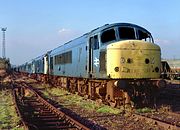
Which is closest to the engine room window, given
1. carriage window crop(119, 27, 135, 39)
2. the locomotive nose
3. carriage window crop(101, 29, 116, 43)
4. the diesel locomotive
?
the diesel locomotive

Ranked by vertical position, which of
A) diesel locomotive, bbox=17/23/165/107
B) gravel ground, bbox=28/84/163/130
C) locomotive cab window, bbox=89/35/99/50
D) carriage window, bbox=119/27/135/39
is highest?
carriage window, bbox=119/27/135/39

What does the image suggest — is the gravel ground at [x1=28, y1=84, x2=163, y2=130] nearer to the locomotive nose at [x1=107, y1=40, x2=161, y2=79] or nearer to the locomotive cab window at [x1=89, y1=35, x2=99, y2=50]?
the locomotive nose at [x1=107, y1=40, x2=161, y2=79]

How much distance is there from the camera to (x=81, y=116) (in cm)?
1345

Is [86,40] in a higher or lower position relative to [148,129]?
higher

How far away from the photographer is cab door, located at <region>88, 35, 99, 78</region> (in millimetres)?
16225

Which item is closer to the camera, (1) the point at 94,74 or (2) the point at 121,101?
(2) the point at 121,101

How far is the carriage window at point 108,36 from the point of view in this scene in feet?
52.3

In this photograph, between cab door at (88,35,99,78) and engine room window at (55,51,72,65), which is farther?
engine room window at (55,51,72,65)

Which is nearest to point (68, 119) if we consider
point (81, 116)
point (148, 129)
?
point (81, 116)

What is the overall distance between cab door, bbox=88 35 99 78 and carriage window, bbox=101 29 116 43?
0.48 m

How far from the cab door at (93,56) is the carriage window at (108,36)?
0.48 metres

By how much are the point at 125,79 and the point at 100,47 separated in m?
2.04

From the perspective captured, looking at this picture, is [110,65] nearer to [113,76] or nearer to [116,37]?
[113,76]

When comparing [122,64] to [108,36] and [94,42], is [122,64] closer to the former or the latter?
[108,36]
